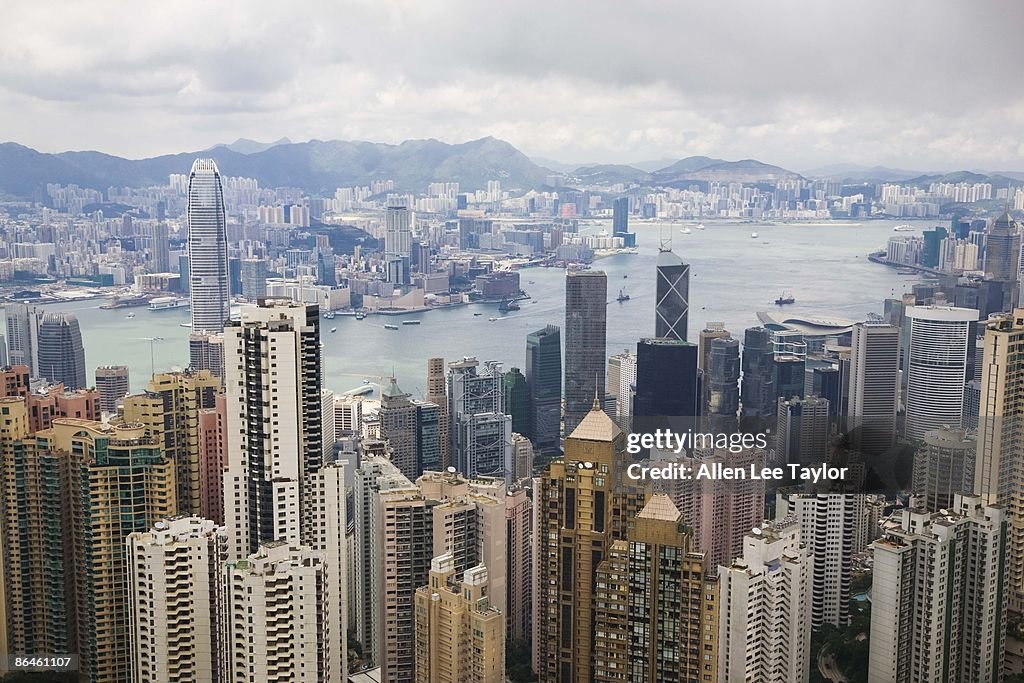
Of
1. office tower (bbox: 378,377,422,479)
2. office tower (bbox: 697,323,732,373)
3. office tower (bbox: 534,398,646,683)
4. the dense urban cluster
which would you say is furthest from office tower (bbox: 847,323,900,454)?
office tower (bbox: 534,398,646,683)

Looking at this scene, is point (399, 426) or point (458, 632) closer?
point (458, 632)

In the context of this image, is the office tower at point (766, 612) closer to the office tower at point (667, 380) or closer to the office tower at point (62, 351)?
the office tower at point (667, 380)

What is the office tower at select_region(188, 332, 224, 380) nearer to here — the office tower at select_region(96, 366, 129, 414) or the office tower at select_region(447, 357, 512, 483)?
the office tower at select_region(96, 366, 129, 414)

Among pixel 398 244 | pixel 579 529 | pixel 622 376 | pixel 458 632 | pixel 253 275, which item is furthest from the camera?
pixel 398 244

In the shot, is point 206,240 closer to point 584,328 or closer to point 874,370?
point 584,328

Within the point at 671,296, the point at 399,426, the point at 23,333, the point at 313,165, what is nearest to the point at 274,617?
the point at 399,426

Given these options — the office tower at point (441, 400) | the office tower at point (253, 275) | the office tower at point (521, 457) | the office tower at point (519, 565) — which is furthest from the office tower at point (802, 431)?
the office tower at point (253, 275)

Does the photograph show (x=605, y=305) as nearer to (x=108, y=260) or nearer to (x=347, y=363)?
(x=347, y=363)

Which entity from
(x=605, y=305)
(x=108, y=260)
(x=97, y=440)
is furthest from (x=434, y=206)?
(x=97, y=440)
